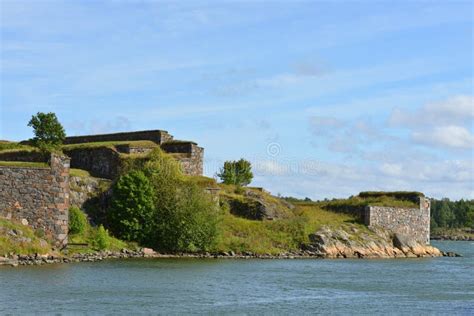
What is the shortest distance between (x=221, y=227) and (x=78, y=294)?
26.3m

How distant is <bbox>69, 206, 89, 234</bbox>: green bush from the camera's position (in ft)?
172

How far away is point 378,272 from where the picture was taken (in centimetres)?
5197

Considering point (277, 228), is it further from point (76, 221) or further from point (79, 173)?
point (76, 221)

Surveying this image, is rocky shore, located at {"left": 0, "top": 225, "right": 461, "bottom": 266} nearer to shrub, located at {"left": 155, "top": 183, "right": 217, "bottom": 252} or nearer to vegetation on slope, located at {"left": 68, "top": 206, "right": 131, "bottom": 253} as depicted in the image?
vegetation on slope, located at {"left": 68, "top": 206, "right": 131, "bottom": 253}

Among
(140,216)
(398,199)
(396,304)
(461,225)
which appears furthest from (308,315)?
(461,225)

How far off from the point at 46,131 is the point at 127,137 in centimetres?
1167

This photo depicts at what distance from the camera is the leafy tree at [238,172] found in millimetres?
88562

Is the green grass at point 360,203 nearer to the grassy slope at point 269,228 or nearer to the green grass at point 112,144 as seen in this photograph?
the grassy slope at point 269,228

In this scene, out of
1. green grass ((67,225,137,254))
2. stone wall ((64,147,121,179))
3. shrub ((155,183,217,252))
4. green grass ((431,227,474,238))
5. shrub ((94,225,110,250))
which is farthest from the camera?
green grass ((431,227,474,238))

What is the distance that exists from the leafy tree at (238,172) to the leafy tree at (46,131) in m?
28.9

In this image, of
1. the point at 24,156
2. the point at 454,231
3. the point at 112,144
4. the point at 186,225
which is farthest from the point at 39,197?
the point at 454,231

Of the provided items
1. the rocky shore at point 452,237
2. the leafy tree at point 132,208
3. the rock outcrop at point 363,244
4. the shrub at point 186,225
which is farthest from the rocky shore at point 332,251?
the rocky shore at point 452,237

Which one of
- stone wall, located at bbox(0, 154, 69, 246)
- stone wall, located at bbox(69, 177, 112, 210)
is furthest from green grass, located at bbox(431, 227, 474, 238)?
stone wall, located at bbox(0, 154, 69, 246)

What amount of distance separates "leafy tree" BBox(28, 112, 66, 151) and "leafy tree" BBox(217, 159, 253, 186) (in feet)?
94.8
